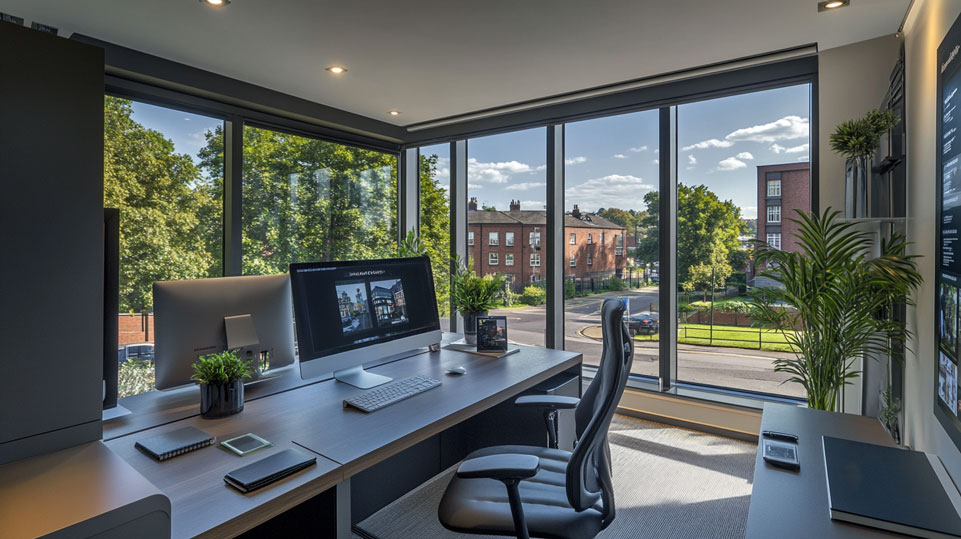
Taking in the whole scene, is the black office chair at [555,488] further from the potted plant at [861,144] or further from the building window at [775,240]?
the building window at [775,240]

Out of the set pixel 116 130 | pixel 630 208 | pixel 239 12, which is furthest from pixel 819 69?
pixel 116 130

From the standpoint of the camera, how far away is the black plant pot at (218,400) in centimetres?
163

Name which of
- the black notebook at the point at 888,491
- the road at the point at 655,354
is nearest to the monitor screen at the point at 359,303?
the black notebook at the point at 888,491

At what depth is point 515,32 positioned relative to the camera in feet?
8.95

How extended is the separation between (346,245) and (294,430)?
3.28m

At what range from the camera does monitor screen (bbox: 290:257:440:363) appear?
6.19 feet

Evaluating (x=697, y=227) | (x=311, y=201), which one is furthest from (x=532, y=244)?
(x=311, y=201)

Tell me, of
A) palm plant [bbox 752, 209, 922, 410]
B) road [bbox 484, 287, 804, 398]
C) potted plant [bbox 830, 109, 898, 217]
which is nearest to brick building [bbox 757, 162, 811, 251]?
palm plant [bbox 752, 209, 922, 410]

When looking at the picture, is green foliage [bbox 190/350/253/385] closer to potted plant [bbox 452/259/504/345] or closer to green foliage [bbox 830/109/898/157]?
potted plant [bbox 452/259/504/345]

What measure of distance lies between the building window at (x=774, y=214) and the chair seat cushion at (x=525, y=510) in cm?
254

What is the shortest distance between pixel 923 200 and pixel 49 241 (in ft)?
9.27

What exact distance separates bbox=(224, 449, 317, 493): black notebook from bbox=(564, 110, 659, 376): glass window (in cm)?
274

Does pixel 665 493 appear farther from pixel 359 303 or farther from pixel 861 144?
pixel 861 144

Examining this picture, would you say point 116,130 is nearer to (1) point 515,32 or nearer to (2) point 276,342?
(2) point 276,342
